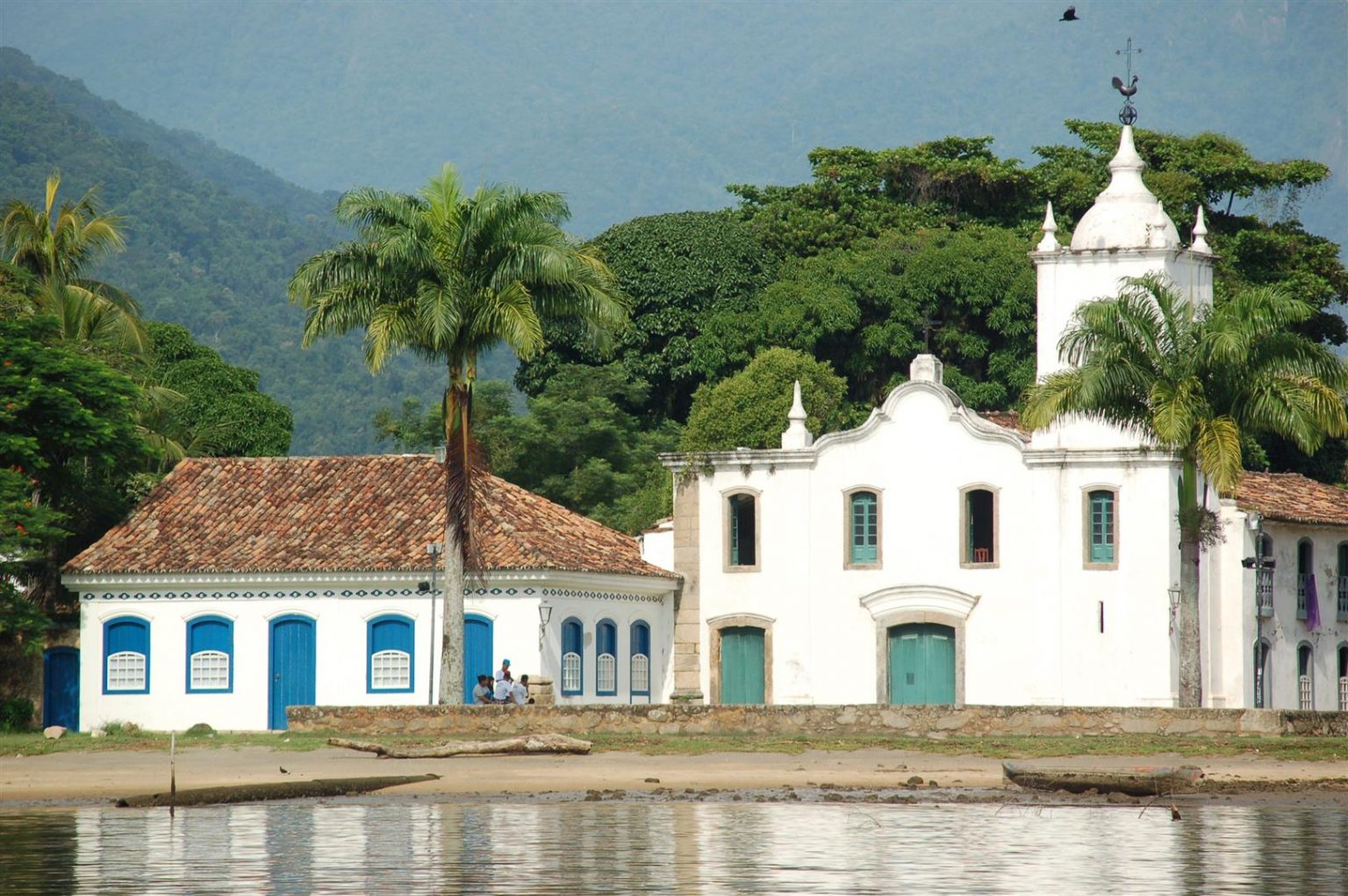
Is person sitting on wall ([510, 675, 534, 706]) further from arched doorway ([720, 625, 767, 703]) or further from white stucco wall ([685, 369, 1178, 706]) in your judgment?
Answer: white stucco wall ([685, 369, 1178, 706])

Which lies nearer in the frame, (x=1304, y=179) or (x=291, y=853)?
(x=291, y=853)

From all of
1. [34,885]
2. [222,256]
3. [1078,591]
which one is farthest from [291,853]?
[222,256]

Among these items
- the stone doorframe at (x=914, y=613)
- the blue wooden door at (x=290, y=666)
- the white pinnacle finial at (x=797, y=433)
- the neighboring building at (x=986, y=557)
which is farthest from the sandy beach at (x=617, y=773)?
the white pinnacle finial at (x=797, y=433)

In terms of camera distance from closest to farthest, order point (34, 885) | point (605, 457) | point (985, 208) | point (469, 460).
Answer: point (34, 885), point (469, 460), point (605, 457), point (985, 208)

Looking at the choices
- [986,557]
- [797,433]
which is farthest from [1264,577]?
[797,433]

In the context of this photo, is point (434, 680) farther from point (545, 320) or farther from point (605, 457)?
point (605, 457)

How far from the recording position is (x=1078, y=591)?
41000mm

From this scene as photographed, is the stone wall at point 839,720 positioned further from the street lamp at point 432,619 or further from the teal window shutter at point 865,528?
the teal window shutter at point 865,528

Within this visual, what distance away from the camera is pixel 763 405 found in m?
52.7

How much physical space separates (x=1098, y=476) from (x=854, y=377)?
A: 1961 centimetres

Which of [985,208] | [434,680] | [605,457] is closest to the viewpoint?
[434,680]

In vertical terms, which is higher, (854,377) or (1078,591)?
(854,377)

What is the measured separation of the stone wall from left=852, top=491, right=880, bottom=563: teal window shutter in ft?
35.8

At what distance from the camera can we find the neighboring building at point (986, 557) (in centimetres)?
4084
